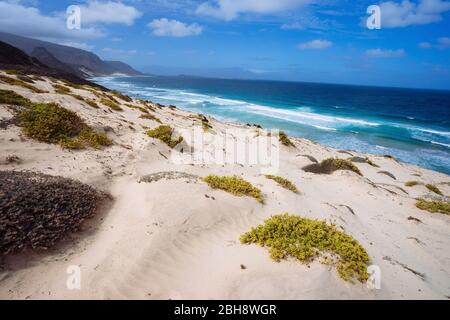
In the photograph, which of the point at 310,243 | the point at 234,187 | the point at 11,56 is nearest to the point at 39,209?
the point at 234,187

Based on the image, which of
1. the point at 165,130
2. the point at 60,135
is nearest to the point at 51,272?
the point at 60,135

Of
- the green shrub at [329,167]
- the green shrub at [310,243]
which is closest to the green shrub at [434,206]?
the green shrub at [329,167]

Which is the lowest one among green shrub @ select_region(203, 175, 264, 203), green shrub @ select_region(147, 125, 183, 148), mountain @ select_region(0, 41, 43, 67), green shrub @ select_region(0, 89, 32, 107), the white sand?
the white sand

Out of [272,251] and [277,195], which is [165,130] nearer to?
[277,195]

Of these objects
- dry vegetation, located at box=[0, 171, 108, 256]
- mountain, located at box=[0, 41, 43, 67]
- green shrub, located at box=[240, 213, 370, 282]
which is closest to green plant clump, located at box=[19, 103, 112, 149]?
dry vegetation, located at box=[0, 171, 108, 256]

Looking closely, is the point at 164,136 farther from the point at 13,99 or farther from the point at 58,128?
the point at 13,99

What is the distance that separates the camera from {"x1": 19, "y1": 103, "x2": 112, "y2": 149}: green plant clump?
11.1m

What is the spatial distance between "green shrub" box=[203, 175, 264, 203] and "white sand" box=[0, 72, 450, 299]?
0.39 meters

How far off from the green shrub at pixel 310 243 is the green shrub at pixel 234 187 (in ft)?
7.17

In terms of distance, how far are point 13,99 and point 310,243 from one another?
44.4 feet

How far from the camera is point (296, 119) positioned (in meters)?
57.5

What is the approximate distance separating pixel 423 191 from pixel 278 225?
1568 centimetres

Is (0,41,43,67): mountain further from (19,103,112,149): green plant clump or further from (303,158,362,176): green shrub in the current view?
(303,158,362,176): green shrub

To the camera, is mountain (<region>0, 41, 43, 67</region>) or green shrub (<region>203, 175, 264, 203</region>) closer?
green shrub (<region>203, 175, 264, 203</region>)
